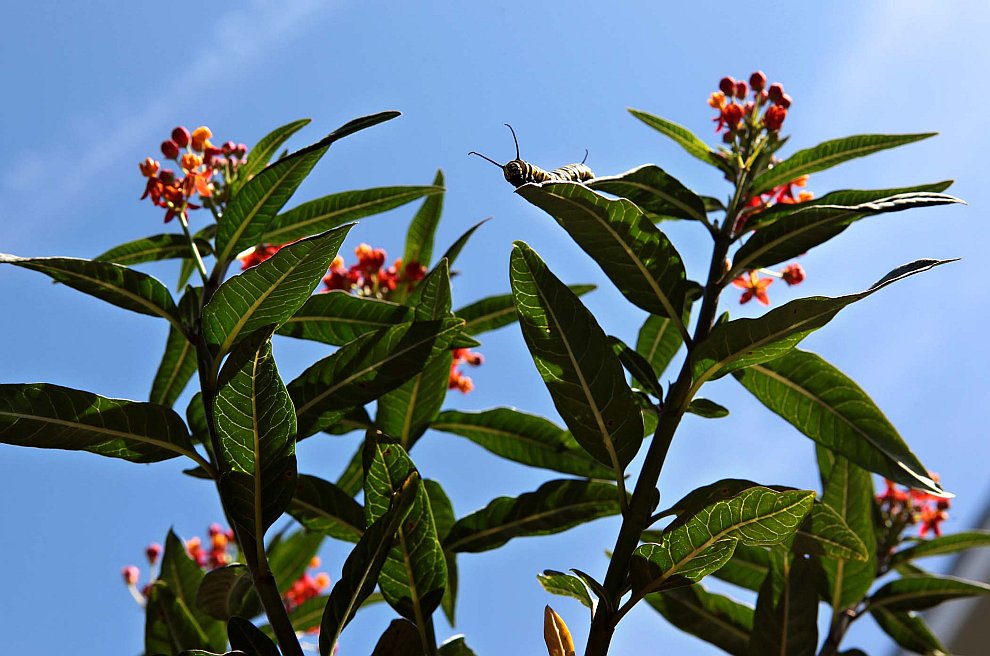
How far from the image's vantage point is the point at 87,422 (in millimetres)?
1596

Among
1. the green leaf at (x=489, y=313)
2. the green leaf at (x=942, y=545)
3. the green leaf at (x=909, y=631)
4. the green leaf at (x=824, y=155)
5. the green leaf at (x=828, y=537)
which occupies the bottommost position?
the green leaf at (x=909, y=631)

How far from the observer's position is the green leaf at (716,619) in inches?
88.0

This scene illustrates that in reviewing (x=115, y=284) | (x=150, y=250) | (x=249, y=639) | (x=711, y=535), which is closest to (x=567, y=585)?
(x=711, y=535)

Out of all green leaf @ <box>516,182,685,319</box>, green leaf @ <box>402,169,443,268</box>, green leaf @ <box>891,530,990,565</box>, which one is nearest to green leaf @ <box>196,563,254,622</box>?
green leaf @ <box>516,182,685,319</box>

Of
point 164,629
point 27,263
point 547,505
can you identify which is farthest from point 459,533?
point 27,263

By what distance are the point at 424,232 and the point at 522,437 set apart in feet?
2.94

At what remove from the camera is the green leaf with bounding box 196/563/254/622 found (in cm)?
179

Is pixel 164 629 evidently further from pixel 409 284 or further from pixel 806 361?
pixel 806 361

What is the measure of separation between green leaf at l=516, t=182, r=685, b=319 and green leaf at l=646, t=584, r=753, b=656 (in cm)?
81

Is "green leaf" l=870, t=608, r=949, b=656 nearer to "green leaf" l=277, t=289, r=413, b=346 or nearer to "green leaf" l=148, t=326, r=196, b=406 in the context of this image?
"green leaf" l=277, t=289, r=413, b=346

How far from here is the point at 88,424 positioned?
1.60m

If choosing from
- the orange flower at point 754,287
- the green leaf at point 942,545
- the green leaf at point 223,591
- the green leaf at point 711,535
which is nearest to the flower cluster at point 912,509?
the green leaf at point 942,545

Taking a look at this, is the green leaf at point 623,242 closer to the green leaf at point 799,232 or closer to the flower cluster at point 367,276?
the green leaf at point 799,232

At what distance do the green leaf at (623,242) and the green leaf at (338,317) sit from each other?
55 centimetres
